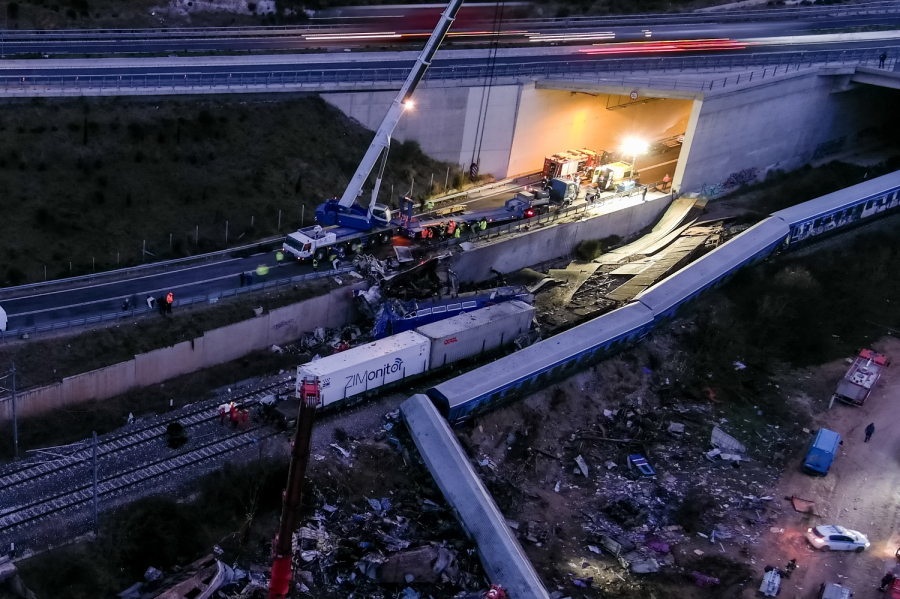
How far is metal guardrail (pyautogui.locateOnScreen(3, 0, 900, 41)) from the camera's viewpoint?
200 feet

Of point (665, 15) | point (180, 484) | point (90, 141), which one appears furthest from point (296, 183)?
point (665, 15)

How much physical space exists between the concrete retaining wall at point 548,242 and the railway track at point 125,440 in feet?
46.1

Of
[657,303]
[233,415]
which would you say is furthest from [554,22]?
[233,415]

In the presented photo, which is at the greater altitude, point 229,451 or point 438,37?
point 438,37

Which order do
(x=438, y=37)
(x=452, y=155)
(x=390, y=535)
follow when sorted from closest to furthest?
1. (x=390, y=535)
2. (x=438, y=37)
3. (x=452, y=155)

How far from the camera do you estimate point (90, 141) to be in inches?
1964

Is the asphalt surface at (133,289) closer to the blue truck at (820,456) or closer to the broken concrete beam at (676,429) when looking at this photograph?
the broken concrete beam at (676,429)

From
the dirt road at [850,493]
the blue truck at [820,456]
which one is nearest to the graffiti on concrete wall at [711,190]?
the dirt road at [850,493]

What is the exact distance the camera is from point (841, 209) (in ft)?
200

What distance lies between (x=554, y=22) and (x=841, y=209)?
1102 inches

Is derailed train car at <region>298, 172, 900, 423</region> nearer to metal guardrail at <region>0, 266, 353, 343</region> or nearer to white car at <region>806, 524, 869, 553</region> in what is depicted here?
metal guardrail at <region>0, 266, 353, 343</region>

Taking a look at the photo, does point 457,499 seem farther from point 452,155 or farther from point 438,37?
point 452,155

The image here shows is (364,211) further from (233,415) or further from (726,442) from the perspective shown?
(726,442)

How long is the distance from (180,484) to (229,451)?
266 centimetres
